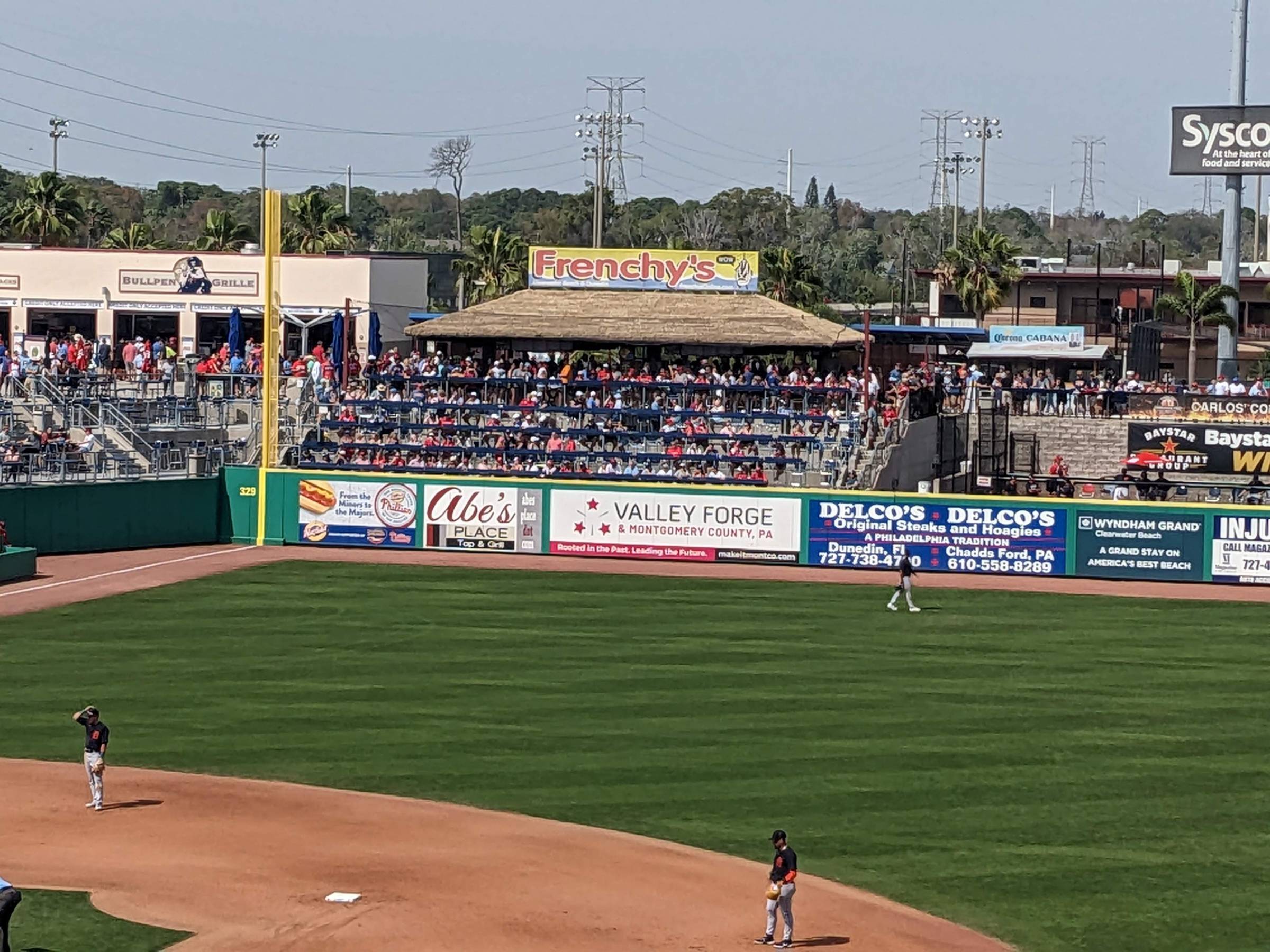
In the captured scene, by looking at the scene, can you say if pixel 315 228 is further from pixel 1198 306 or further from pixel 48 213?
pixel 1198 306

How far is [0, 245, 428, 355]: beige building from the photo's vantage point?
6981 centimetres

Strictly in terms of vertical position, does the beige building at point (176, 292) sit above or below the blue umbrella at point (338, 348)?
above

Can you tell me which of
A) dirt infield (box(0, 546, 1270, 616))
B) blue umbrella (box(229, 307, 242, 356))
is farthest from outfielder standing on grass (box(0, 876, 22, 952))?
blue umbrella (box(229, 307, 242, 356))

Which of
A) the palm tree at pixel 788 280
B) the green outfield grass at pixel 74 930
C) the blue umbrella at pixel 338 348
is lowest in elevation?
the green outfield grass at pixel 74 930

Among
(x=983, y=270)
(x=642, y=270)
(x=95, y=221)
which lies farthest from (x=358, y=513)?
(x=95, y=221)

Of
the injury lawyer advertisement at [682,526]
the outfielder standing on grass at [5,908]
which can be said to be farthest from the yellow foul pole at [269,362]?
the outfielder standing on grass at [5,908]

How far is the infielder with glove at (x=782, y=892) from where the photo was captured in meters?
18.1

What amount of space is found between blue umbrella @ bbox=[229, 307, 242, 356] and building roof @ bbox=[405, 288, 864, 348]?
5.82 meters

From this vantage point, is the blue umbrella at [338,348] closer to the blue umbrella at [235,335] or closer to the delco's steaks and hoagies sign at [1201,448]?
the blue umbrella at [235,335]

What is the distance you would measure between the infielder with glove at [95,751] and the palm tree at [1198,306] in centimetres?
5060

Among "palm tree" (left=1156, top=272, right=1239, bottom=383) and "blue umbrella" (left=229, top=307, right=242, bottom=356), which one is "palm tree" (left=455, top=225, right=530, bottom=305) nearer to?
"blue umbrella" (left=229, top=307, right=242, bottom=356)

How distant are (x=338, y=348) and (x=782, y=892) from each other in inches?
1838

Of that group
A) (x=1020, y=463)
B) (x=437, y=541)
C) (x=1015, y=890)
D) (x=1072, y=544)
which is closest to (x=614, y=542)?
(x=437, y=541)

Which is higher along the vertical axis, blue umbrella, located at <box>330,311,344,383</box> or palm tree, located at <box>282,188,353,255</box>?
palm tree, located at <box>282,188,353,255</box>
